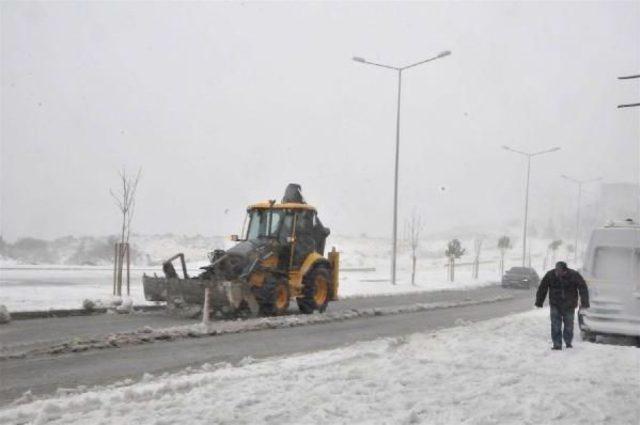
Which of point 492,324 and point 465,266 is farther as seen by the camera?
point 465,266

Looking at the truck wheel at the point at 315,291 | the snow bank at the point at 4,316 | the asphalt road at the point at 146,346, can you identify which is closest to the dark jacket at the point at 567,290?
the asphalt road at the point at 146,346

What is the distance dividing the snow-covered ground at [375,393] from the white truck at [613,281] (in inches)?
117

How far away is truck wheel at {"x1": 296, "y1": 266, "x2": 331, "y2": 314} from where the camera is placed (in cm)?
1838

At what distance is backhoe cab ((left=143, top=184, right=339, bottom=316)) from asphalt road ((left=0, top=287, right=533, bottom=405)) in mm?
869

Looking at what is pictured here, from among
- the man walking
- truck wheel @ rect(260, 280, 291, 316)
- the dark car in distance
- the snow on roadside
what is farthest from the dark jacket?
the dark car in distance

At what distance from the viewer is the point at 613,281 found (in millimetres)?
14688

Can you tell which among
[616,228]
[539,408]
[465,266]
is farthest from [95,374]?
[465,266]

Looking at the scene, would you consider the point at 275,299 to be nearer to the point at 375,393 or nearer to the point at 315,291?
the point at 315,291

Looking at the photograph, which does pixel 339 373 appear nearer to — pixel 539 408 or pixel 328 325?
pixel 539 408

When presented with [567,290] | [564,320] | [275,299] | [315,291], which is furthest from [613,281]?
[275,299]

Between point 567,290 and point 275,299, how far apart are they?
23.0 ft

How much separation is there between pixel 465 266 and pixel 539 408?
72.4m

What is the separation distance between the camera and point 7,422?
671 cm

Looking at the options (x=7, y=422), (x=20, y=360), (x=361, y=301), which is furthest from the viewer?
(x=361, y=301)
